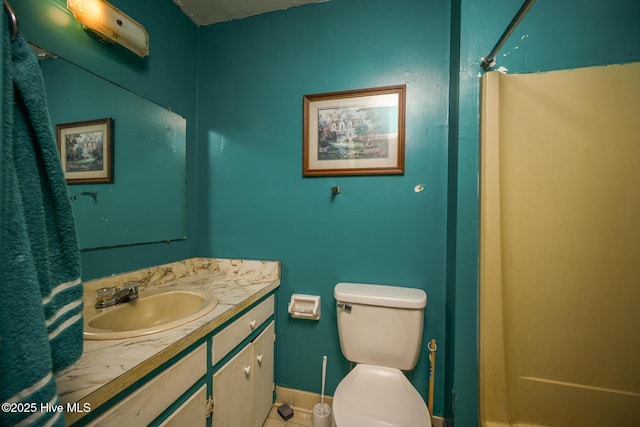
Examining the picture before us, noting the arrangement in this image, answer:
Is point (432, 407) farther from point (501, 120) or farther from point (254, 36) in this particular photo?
point (254, 36)

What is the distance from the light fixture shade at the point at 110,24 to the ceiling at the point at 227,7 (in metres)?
0.44

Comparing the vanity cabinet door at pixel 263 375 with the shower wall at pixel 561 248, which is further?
the vanity cabinet door at pixel 263 375

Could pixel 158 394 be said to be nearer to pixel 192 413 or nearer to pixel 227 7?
pixel 192 413

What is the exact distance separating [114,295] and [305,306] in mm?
915

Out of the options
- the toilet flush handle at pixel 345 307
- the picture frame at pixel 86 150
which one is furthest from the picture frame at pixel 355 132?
the picture frame at pixel 86 150

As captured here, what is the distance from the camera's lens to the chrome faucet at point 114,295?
3.09ft

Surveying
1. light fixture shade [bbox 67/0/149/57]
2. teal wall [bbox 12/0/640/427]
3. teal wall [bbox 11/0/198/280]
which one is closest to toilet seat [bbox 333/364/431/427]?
teal wall [bbox 12/0/640/427]

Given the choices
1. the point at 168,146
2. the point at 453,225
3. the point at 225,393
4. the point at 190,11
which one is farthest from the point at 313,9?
the point at 225,393

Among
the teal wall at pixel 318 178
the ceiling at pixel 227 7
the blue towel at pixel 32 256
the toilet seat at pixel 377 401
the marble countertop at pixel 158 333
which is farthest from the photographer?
the ceiling at pixel 227 7

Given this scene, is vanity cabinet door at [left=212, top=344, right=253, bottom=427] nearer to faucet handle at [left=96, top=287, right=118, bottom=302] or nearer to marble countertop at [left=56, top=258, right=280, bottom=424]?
marble countertop at [left=56, top=258, right=280, bottom=424]

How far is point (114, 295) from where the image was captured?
3.16ft

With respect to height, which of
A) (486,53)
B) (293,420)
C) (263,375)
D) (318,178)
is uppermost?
(486,53)

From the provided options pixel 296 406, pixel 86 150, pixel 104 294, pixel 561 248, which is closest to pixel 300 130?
pixel 86 150

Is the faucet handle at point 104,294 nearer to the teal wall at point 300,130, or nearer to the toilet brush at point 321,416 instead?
the teal wall at point 300,130
